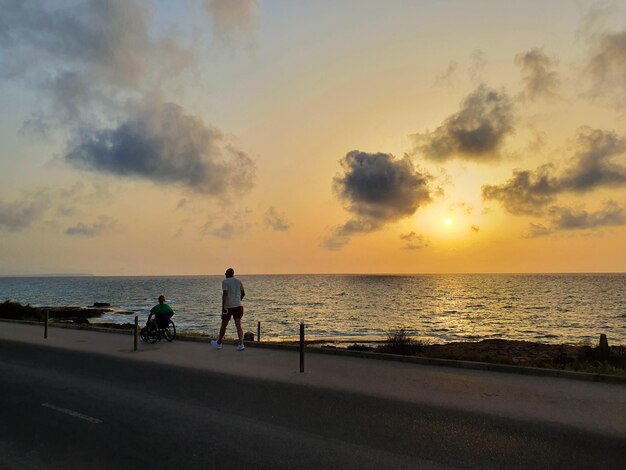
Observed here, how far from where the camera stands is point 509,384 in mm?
9062

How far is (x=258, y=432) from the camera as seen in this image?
6184 millimetres

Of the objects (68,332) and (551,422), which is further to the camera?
(68,332)

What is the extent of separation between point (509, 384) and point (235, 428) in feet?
18.2

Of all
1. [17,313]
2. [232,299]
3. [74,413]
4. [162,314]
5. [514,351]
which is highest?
[232,299]

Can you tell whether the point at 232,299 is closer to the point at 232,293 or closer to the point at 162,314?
the point at 232,293

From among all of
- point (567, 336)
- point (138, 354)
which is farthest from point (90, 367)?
point (567, 336)

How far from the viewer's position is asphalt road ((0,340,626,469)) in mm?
5281

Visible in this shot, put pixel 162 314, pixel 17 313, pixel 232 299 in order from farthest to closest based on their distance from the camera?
pixel 17 313 → pixel 162 314 → pixel 232 299

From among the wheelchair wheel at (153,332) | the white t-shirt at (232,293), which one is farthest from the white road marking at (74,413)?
the wheelchair wheel at (153,332)

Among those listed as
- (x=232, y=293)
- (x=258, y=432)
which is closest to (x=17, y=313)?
(x=232, y=293)

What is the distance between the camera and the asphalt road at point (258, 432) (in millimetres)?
5281

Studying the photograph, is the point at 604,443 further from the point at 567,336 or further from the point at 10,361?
the point at 567,336

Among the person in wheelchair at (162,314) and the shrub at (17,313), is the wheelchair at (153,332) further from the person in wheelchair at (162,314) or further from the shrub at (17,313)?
the shrub at (17,313)

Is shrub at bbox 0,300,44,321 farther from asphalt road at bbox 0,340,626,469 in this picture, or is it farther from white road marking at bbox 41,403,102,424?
white road marking at bbox 41,403,102,424
